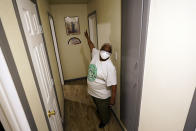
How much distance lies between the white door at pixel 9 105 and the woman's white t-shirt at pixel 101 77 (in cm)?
104

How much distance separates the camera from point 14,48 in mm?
592

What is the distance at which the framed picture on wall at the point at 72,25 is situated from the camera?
3.06 m

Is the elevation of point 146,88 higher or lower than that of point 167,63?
lower

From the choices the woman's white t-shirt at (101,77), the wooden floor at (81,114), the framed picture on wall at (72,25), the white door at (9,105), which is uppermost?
the framed picture on wall at (72,25)

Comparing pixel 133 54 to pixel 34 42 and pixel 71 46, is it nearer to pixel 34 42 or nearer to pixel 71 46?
pixel 34 42

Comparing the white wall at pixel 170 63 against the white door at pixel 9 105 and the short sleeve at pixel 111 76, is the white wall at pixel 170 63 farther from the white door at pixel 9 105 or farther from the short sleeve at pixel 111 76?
the white door at pixel 9 105

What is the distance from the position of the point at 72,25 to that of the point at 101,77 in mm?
2215

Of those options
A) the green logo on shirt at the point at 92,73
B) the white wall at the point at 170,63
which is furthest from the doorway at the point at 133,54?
the green logo on shirt at the point at 92,73

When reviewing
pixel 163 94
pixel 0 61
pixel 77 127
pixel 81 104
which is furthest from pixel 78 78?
pixel 0 61

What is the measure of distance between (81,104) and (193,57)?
2.30m

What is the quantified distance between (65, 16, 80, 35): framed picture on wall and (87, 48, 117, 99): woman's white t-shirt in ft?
5.74

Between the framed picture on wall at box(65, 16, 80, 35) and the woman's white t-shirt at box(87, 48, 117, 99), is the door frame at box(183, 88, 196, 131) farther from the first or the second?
the framed picture on wall at box(65, 16, 80, 35)

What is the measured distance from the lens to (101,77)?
153cm

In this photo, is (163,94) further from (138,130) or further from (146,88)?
(138,130)
